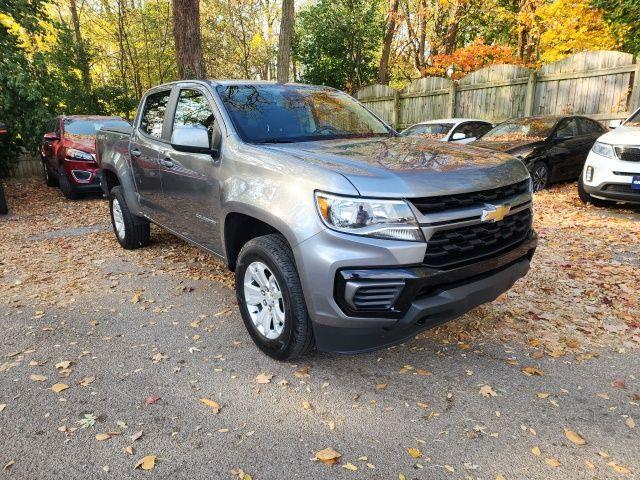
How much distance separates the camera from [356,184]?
249 cm

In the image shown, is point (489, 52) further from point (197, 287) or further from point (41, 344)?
point (41, 344)

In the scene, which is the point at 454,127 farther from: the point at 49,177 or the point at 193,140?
the point at 49,177

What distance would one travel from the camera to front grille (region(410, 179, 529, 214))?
2.49 meters

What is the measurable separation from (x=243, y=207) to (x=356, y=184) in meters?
0.95

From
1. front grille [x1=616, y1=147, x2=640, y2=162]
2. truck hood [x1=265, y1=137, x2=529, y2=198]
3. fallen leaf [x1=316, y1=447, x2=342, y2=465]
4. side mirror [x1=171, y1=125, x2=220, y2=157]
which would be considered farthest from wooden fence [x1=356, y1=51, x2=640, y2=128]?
fallen leaf [x1=316, y1=447, x2=342, y2=465]

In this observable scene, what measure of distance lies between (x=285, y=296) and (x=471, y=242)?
3.70 feet

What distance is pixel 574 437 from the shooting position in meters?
2.46

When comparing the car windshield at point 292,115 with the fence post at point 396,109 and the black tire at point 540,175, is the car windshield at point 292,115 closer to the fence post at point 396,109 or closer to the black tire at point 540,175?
the black tire at point 540,175

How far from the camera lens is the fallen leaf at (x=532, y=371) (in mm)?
3045

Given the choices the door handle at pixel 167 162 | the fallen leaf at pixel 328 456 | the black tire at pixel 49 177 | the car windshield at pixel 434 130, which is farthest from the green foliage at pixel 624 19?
A: the black tire at pixel 49 177

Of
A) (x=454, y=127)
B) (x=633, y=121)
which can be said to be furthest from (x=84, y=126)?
(x=633, y=121)

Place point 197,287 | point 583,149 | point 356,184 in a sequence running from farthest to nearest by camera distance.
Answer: point 583,149, point 197,287, point 356,184

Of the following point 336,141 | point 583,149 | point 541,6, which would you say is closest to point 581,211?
point 583,149

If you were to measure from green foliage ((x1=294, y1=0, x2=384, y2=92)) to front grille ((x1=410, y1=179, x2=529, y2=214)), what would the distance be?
18.4m
